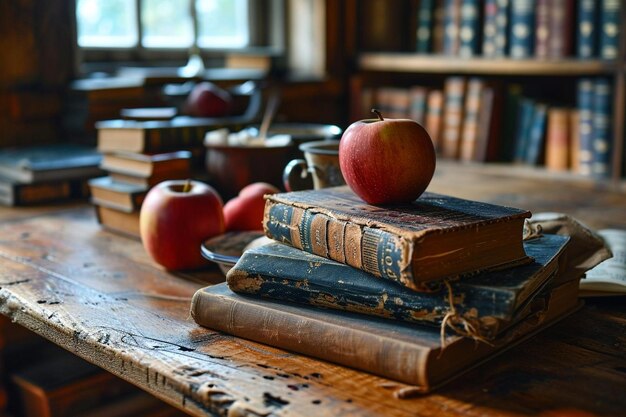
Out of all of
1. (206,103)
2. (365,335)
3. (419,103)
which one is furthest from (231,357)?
(419,103)

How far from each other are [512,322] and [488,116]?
1.90 metres

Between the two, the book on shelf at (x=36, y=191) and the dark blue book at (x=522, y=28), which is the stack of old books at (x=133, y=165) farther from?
the dark blue book at (x=522, y=28)

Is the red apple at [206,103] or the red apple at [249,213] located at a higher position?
the red apple at [206,103]

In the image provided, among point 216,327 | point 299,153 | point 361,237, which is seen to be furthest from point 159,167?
point 361,237

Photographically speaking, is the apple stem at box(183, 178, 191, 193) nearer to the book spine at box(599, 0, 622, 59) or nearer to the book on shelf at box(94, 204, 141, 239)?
the book on shelf at box(94, 204, 141, 239)

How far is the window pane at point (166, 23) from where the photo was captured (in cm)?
271

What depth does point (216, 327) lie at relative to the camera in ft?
2.83

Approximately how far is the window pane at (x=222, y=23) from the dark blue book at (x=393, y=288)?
2.09 meters

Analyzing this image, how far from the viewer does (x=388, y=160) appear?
0.85m

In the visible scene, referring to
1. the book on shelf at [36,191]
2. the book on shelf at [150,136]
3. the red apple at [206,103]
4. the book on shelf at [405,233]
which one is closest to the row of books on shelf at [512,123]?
the red apple at [206,103]

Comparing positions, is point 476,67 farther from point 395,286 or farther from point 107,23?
point 395,286

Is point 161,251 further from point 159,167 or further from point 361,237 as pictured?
point 361,237

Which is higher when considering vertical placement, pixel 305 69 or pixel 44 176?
pixel 305 69

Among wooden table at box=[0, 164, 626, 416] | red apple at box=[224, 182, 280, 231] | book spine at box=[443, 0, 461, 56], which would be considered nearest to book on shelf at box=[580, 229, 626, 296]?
wooden table at box=[0, 164, 626, 416]
